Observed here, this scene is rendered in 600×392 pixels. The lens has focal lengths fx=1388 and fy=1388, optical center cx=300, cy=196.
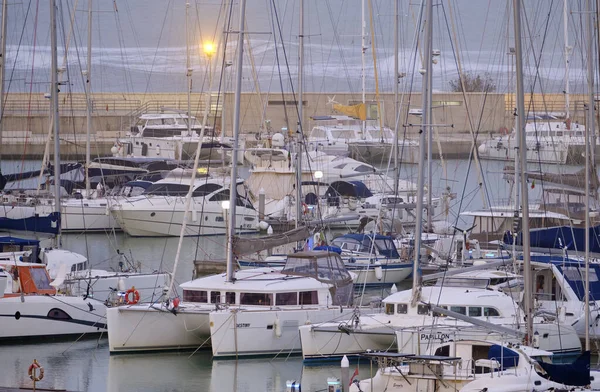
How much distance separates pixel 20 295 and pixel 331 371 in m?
4.61

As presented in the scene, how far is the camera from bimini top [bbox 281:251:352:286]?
62.9ft

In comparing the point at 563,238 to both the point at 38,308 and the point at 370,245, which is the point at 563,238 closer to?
the point at 370,245

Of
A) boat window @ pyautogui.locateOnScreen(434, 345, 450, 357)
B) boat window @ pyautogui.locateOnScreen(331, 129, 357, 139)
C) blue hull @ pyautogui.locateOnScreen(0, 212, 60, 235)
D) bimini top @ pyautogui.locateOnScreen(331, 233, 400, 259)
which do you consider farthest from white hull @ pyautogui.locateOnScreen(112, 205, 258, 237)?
boat window @ pyautogui.locateOnScreen(434, 345, 450, 357)

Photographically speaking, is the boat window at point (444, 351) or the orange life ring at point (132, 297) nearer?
the boat window at point (444, 351)

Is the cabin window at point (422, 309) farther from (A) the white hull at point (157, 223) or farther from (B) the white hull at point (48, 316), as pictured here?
(A) the white hull at point (157, 223)

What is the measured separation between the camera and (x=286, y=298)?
1841 cm

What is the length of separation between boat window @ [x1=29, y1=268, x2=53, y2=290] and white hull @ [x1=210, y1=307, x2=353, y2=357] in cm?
298

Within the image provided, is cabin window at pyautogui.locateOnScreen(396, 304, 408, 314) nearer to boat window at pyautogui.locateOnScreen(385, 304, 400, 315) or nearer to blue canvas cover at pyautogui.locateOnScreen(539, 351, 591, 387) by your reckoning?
boat window at pyautogui.locateOnScreen(385, 304, 400, 315)

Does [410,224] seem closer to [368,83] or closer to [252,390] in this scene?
[252,390]

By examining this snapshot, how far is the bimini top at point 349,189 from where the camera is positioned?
3341 cm

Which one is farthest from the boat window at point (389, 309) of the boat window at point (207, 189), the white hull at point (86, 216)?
the white hull at point (86, 216)

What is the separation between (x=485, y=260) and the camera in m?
23.0

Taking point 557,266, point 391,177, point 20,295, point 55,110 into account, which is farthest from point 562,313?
point 391,177

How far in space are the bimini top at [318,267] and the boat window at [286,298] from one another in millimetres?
689
